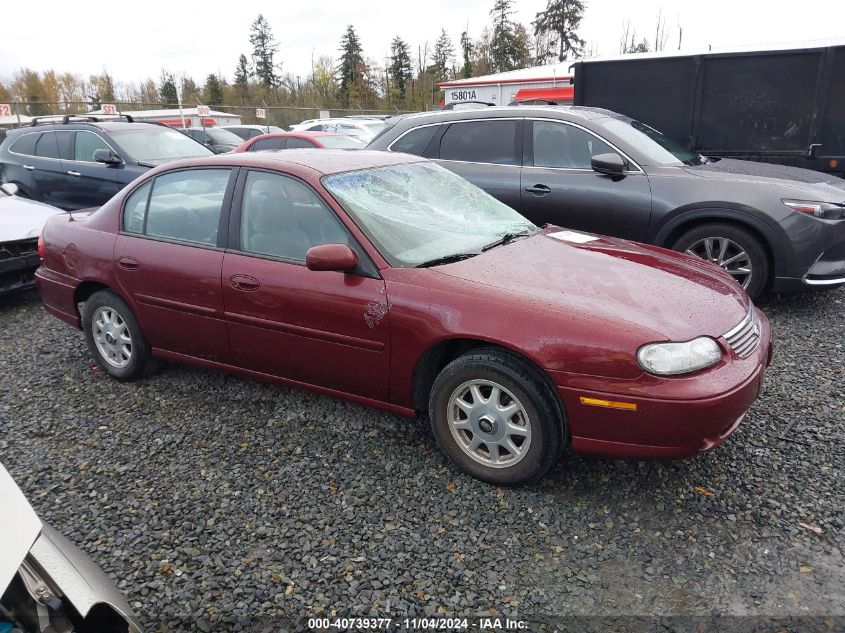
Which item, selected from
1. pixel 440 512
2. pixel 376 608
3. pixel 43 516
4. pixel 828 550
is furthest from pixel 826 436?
pixel 43 516

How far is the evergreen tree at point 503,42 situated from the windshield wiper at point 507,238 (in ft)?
179

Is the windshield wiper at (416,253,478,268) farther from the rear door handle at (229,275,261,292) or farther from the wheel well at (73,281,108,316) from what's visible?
the wheel well at (73,281,108,316)

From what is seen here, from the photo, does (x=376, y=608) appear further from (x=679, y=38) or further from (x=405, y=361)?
(x=679, y=38)

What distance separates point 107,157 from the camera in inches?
328

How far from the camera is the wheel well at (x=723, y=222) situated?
205 inches

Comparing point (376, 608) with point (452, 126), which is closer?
point (376, 608)

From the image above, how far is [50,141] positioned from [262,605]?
887 cm

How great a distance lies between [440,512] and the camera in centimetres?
293

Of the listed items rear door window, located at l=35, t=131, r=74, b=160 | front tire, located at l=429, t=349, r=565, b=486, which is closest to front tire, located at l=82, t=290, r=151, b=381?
front tire, located at l=429, t=349, r=565, b=486

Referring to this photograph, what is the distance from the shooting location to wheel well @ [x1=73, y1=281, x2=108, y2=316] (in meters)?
4.38

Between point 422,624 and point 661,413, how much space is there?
1.26 m

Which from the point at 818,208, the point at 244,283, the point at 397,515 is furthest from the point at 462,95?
the point at 397,515

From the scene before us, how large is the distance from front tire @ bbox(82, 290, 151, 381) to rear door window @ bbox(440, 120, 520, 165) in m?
3.42

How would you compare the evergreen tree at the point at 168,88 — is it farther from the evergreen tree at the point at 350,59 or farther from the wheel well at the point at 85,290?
the wheel well at the point at 85,290
